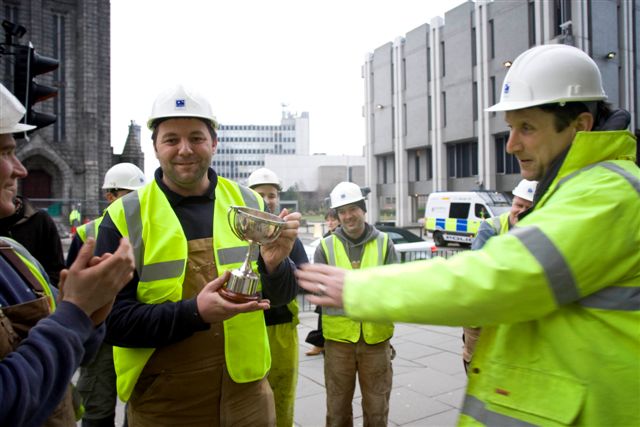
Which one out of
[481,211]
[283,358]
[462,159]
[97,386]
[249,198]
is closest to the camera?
[249,198]

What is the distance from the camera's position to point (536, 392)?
155 cm

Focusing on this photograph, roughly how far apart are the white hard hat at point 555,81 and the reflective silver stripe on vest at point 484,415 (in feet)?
3.58

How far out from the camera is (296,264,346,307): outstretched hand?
5.32ft

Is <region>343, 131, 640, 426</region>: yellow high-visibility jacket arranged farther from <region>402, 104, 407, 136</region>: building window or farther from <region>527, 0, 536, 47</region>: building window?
<region>402, 104, 407, 136</region>: building window

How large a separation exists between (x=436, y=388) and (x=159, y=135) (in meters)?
4.50

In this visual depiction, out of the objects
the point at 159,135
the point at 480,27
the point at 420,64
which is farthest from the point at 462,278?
the point at 420,64

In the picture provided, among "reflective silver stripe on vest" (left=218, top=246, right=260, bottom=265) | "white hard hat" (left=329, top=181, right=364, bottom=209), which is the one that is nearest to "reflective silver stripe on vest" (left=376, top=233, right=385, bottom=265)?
"white hard hat" (left=329, top=181, right=364, bottom=209)

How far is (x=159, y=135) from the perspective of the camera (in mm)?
2646

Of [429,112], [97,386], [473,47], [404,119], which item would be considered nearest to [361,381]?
[97,386]

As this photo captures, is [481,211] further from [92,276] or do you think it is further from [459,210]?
[92,276]

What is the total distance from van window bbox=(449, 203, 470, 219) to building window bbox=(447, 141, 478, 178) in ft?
47.1

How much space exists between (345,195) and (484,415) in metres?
3.41

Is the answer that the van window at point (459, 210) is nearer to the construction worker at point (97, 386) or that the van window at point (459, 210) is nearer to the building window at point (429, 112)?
the building window at point (429, 112)

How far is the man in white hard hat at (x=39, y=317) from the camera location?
54.1 inches
